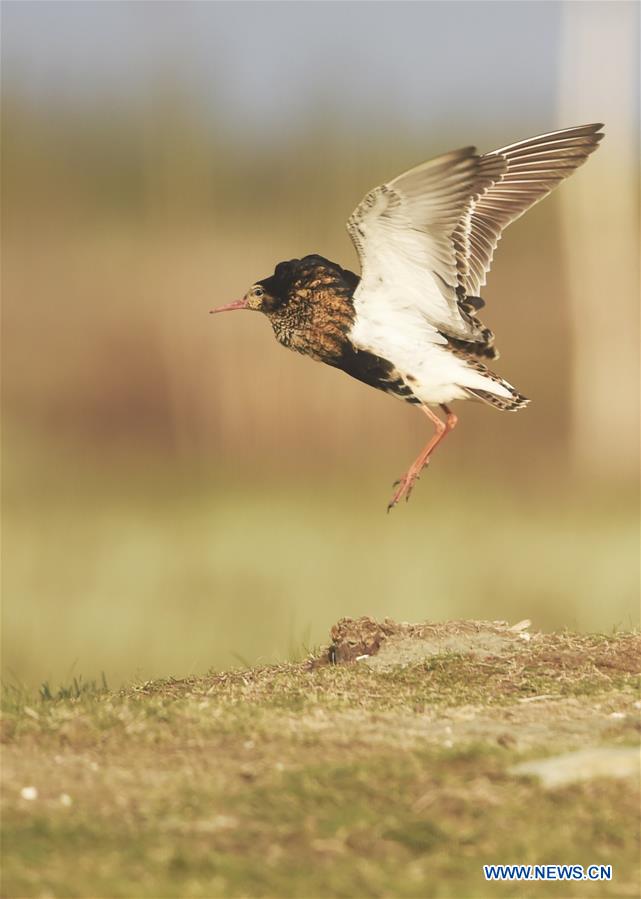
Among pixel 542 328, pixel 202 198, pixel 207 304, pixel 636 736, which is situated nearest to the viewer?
pixel 636 736

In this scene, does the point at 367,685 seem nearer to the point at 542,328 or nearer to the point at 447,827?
the point at 447,827

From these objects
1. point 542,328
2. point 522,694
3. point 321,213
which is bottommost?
point 522,694

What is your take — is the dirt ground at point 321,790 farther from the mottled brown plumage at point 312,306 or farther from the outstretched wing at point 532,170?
the outstretched wing at point 532,170

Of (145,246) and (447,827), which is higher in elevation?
(145,246)

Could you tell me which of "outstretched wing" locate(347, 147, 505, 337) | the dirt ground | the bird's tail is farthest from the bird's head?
the dirt ground

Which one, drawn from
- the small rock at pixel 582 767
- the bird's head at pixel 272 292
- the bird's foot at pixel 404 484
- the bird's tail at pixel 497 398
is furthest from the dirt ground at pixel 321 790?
the bird's head at pixel 272 292

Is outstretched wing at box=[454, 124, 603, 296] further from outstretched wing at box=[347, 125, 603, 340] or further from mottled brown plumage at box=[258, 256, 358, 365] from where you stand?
mottled brown plumage at box=[258, 256, 358, 365]

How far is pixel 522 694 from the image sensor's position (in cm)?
663

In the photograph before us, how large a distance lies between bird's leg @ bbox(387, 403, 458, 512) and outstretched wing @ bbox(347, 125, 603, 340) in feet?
2.17

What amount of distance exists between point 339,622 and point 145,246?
7.39m

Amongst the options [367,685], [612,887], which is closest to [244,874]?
[612,887]

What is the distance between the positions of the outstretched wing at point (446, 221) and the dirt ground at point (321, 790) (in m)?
2.38

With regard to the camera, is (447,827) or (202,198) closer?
(447,827)

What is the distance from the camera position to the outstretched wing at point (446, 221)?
754cm
